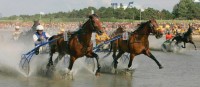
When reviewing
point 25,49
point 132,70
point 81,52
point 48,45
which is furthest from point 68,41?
point 25,49

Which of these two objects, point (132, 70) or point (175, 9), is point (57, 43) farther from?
point (175, 9)

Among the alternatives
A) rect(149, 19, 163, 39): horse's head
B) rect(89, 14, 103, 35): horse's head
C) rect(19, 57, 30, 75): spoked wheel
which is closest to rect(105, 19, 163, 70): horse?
rect(149, 19, 163, 39): horse's head

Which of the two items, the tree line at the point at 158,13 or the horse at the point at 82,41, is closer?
the horse at the point at 82,41

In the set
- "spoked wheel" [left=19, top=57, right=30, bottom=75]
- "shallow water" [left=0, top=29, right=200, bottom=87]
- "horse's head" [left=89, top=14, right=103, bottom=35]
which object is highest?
"horse's head" [left=89, top=14, right=103, bottom=35]

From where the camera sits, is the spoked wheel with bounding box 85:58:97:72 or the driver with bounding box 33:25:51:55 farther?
the spoked wheel with bounding box 85:58:97:72

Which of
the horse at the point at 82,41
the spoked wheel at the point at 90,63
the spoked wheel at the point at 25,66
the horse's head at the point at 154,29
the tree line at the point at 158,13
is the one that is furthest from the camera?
the tree line at the point at 158,13

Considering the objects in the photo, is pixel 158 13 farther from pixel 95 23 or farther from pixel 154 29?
pixel 95 23

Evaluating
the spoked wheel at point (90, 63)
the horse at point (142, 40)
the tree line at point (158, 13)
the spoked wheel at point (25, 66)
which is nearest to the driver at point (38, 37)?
the spoked wheel at point (25, 66)

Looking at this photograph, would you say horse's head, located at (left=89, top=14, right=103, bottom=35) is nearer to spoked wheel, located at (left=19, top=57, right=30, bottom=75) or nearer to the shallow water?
the shallow water

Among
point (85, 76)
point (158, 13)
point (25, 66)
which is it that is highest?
point (25, 66)

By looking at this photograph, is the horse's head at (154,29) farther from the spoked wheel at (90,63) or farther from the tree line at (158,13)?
the tree line at (158,13)

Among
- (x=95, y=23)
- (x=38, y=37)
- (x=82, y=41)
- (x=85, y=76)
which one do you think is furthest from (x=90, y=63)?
(x=95, y=23)

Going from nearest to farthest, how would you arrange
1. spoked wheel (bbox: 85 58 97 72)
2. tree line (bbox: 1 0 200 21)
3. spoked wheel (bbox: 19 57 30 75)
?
1. spoked wheel (bbox: 19 57 30 75)
2. spoked wheel (bbox: 85 58 97 72)
3. tree line (bbox: 1 0 200 21)

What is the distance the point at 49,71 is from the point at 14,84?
2.54 metres
